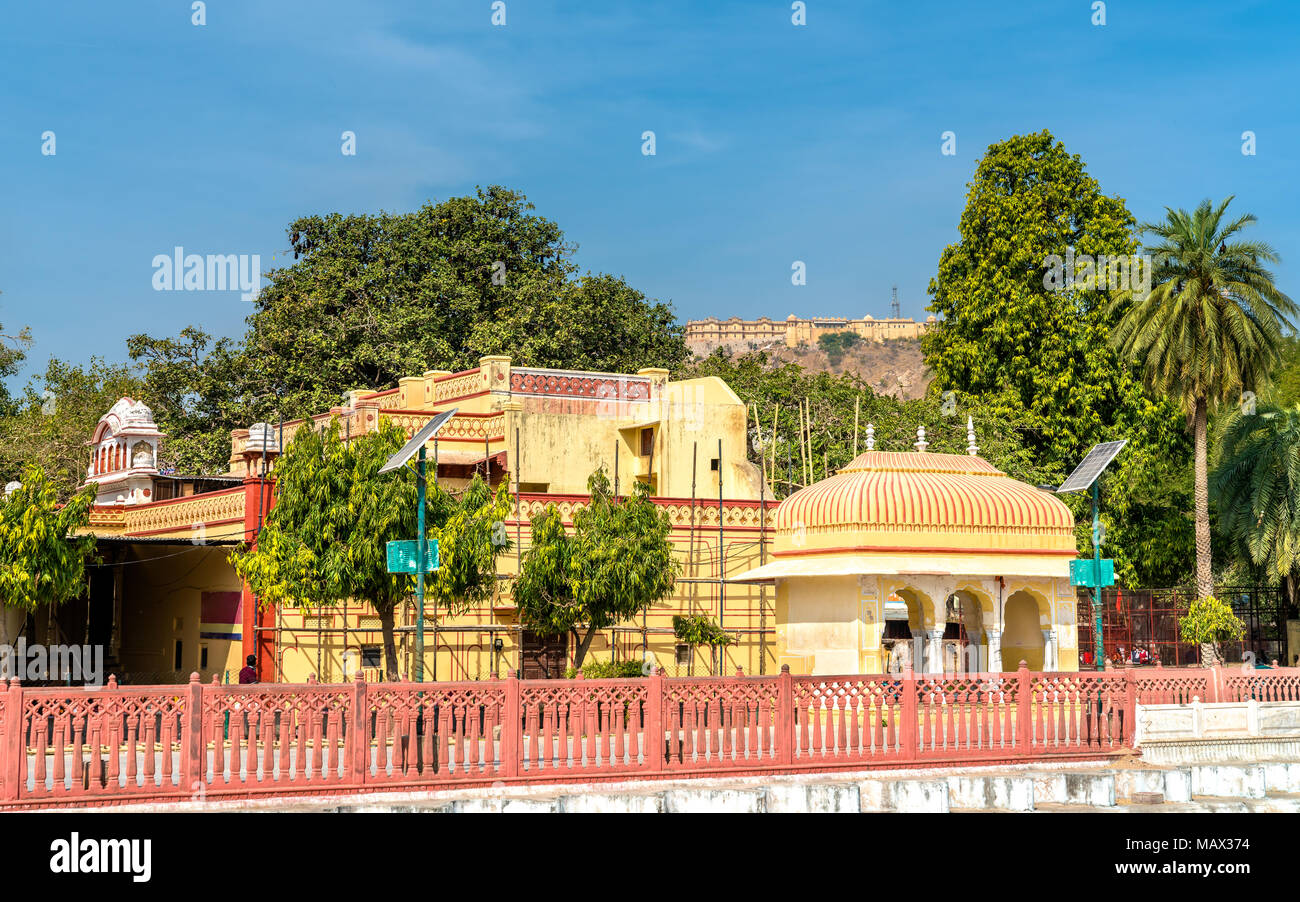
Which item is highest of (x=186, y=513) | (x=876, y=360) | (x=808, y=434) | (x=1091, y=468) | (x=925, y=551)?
(x=876, y=360)

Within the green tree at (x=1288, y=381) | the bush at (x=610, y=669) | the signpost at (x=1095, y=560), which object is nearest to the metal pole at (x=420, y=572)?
the bush at (x=610, y=669)

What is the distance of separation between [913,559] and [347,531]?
817 centimetres

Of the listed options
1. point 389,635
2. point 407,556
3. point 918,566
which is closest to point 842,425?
point 918,566

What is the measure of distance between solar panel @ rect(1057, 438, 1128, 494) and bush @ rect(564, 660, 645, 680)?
24.5ft

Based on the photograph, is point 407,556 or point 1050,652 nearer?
point 407,556

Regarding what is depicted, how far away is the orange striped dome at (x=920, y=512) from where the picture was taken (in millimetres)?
20578

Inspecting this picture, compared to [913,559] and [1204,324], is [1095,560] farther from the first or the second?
[1204,324]

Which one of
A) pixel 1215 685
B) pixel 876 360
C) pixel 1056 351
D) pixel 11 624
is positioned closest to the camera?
pixel 1215 685

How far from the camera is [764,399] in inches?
1630

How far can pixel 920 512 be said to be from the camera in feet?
67.9

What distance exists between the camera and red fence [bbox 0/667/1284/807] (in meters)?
13.3

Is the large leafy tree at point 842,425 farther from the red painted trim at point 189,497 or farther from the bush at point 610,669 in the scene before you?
the red painted trim at point 189,497

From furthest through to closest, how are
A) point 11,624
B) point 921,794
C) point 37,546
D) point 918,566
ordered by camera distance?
point 11,624, point 37,546, point 918,566, point 921,794
